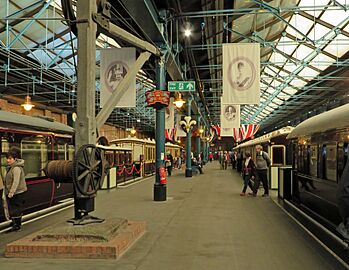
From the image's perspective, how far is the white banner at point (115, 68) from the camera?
11734mm

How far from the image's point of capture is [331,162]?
8086 millimetres

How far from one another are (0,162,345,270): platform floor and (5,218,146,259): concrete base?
5.6 inches

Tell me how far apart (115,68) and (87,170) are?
5.66 m

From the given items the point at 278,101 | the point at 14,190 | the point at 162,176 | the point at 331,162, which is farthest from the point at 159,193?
the point at 278,101

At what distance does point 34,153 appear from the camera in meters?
10.8

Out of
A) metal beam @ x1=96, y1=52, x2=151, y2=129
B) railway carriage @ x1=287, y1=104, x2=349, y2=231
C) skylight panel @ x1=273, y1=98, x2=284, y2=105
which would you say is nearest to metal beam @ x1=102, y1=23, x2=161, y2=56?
metal beam @ x1=96, y1=52, x2=151, y2=129

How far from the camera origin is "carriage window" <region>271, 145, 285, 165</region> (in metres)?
18.1

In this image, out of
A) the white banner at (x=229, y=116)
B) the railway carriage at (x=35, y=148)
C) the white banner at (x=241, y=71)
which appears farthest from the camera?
the white banner at (x=229, y=116)

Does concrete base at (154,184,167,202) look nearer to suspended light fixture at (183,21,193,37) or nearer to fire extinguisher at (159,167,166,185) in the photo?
fire extinguisher at (159,167,166,185)

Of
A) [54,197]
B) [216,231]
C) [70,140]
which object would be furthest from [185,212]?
[70,140]

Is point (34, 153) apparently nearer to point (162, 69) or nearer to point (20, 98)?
point (162, 69)

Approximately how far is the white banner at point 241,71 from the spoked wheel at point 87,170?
21.4ft

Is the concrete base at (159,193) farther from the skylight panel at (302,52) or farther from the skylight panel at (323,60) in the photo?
the skylight panel at (323,60)

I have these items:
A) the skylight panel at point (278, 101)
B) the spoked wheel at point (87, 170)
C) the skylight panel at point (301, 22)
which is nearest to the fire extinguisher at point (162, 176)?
the spoked wheel at point (87, 170)
